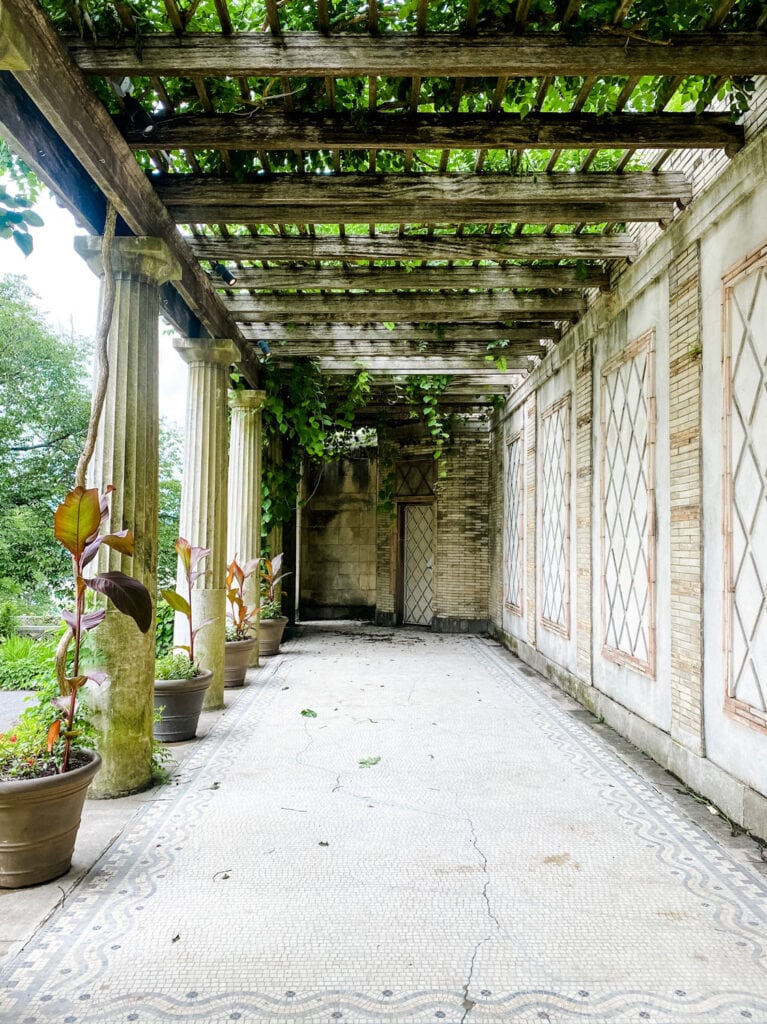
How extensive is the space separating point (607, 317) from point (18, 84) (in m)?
4.77

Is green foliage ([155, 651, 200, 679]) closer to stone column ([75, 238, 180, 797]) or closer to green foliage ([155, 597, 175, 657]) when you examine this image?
stone column ([75, 238, 180, 797])

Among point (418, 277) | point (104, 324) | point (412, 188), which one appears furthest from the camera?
point (418, 277)

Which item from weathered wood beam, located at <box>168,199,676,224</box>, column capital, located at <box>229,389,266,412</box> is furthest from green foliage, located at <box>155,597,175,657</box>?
weathered wood beam, located at <box>168,199,676,224</box>

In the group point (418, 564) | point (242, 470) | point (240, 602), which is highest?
point (242, 470)

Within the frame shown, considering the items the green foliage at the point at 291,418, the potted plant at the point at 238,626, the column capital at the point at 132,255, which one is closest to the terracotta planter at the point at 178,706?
the potted plant at the point at 238,626

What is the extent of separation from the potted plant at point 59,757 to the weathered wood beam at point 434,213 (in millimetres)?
2420

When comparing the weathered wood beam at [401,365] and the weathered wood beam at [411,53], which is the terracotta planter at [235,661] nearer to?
the weathered wood beam at [401,365]

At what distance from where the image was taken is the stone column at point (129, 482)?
4.08 m

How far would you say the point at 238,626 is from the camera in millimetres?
7688

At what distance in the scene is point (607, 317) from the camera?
627 cm

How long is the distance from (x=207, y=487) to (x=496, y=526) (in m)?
6.83

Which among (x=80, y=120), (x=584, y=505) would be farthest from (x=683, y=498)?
(x=80, y=120)

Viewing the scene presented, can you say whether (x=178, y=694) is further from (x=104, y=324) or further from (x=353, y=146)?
(x=353, y=146)

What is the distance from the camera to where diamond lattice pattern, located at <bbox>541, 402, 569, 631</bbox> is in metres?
7.70
